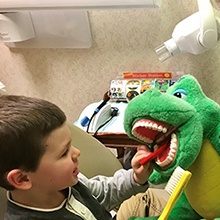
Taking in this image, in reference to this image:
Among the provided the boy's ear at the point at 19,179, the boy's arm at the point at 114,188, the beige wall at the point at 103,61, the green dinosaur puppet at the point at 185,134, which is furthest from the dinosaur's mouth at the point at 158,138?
the beige wall at the point at 103,61

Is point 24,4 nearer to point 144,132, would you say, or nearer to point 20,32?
point 20,32

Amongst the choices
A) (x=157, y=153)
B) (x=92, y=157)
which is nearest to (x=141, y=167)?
(x=157, y=153)

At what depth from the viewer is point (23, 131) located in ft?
2.45

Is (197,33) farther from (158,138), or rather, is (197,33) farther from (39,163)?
(39,163)

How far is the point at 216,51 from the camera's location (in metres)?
1.40

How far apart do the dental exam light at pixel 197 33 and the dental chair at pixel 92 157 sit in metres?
0.36

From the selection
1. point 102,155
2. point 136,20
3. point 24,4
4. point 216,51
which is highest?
point 24,4

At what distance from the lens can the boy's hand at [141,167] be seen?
33.5 inches

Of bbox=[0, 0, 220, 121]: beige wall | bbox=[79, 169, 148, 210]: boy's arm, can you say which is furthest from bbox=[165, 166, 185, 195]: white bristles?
bbox=[0, 0, 220, 121]: beige wall

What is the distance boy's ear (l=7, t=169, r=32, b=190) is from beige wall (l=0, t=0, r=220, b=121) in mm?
794

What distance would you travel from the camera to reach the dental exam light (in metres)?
1.19

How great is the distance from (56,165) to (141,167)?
17cm

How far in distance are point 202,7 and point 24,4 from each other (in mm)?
522

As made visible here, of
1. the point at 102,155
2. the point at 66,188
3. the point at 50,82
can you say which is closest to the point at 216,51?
the point at 102,155
